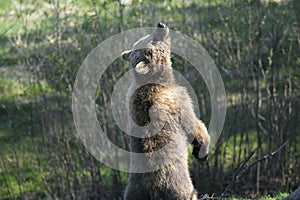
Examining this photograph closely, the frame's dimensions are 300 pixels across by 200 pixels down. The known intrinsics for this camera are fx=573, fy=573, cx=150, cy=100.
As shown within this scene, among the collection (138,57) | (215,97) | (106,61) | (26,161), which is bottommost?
(26,161)

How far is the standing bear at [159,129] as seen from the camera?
211 inches

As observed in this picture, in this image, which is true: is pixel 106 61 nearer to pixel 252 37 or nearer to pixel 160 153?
pixel 252 37

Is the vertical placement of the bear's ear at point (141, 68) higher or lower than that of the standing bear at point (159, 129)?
higher

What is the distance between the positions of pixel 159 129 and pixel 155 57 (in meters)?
0.82

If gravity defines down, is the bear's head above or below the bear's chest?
above

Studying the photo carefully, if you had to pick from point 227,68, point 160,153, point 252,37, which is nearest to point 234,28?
point 252,37

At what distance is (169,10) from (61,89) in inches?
84.0

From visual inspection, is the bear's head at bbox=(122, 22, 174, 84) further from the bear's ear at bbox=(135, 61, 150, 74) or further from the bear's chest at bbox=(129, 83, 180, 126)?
the bear's chest at bbox=(129, 83, 180, 126)

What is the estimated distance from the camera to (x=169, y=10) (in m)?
9.05

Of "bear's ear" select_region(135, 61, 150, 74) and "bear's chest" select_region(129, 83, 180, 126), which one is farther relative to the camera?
"bear's ear" select_region(135, 61, 150, 74)

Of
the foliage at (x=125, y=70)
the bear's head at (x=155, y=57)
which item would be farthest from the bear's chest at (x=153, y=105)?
the foliage at (x=125, y=70)

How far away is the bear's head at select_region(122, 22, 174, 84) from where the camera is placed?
18.9 ft

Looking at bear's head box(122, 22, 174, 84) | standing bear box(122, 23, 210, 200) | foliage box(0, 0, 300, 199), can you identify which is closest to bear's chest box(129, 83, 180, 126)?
standing bear box(122, 23, 210, 200)

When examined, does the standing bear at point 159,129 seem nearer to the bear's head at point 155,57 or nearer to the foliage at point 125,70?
the bear's head at point 155,57
